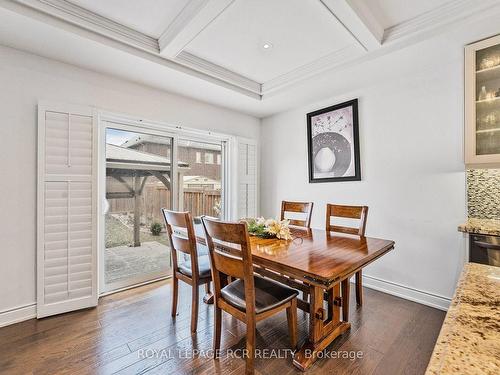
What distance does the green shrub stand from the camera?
10.4 ft

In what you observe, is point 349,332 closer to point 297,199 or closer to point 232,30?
point 297,199

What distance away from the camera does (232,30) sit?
211 cm

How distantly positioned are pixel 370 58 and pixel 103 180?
299 cm

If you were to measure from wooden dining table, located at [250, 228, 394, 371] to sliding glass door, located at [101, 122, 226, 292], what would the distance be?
1.10 metres

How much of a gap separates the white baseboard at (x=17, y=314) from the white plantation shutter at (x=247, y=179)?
2485 millimetres

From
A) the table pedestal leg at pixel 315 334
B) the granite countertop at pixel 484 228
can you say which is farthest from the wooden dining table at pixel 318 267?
the granite countertop at pixel 484 228

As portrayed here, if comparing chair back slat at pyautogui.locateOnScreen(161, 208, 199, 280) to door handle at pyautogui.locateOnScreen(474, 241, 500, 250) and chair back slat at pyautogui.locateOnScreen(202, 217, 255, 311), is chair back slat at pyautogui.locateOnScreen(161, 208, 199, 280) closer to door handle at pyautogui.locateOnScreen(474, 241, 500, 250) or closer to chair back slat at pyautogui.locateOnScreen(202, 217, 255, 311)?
chair back slat at pyautogui.locateOnScreen(202, 217, 255, 311)

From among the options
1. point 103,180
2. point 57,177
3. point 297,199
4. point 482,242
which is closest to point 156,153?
point 103,180

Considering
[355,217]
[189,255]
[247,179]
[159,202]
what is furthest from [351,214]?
[159,202]

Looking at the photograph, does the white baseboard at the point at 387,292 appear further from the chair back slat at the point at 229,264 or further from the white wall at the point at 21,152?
the chair back slat at the point at 229,264

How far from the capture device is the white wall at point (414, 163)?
2332mm

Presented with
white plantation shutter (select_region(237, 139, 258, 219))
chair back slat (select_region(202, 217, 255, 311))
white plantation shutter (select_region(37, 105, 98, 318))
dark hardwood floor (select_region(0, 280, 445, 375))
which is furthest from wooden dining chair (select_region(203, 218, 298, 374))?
white plantation shutter (select_region(237, 139, 258, 219))

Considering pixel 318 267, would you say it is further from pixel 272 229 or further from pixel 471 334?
pixel 471 334

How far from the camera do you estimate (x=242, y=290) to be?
1.74 m
